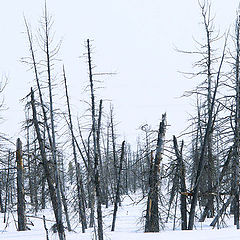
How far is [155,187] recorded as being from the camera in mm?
11180

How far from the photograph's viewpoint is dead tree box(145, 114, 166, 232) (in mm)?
10938

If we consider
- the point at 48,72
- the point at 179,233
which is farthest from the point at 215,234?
the point at 48,72

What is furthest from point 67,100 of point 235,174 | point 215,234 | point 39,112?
point 215,234

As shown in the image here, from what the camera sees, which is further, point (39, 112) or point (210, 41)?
point (39, 112)

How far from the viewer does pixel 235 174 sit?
28.5ft

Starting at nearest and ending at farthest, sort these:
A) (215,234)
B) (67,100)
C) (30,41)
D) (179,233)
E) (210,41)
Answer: (215,234)
(179,233)
(210,41)
(30,41)
(67,100)

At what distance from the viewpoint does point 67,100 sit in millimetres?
14664

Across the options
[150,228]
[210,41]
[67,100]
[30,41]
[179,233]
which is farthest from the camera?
[67,100]

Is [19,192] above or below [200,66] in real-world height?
below

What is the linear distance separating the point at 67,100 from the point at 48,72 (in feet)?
12.9

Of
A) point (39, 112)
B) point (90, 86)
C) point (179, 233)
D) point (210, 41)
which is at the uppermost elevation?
point (210, 41)

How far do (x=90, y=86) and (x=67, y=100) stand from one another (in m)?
4.15

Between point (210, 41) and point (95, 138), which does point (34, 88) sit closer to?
point (95, 138)

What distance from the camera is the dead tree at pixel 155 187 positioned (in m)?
10.9
